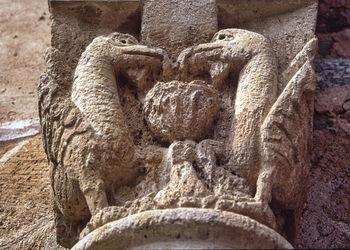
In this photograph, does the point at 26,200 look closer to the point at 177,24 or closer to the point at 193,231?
the point at 177,24

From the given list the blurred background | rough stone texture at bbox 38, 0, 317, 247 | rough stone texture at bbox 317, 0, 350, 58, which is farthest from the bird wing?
rough stone texture at bbox 317, 0, 350, 58

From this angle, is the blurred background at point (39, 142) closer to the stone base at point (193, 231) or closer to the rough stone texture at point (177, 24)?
the stone base at point (193, 231)

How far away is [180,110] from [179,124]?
40 millimetres

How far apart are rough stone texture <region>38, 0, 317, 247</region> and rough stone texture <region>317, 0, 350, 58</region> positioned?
62 cm

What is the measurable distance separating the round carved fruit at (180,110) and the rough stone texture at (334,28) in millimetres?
1050

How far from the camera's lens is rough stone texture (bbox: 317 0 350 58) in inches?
122

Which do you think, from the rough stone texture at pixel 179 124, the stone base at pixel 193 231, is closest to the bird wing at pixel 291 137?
the rough stone texture at pixel 179 124

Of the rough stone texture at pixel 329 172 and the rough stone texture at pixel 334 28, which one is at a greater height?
the rough stone texture at pixel 334 28

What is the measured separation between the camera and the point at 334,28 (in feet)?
10.4

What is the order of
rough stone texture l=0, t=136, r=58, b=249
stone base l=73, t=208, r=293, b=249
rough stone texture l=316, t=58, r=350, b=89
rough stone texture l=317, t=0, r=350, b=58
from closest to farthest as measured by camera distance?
1. stone base l=73, t=208, r=293, b=249
2. rough stone texture l=0, t=136, r=58, b=249
3. rough stone texture l=316, t=58, r=350, b=89
4. rough stone texture l=317, t=0, r=350, b=58

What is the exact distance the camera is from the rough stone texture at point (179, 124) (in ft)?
6.81

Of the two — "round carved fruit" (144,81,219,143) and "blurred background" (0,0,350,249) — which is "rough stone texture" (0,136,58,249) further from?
"round carved fruit" (144,81,219,143)

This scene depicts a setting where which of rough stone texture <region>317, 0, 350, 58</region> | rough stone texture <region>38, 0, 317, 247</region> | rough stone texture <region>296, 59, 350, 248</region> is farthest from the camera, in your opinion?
rough stone texture <region>317, 0, 350, 58</region>

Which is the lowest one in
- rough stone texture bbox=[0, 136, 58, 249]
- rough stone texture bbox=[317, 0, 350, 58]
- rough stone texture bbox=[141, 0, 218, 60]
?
rough stone texture bbox=[0, 136, 58, 249]
